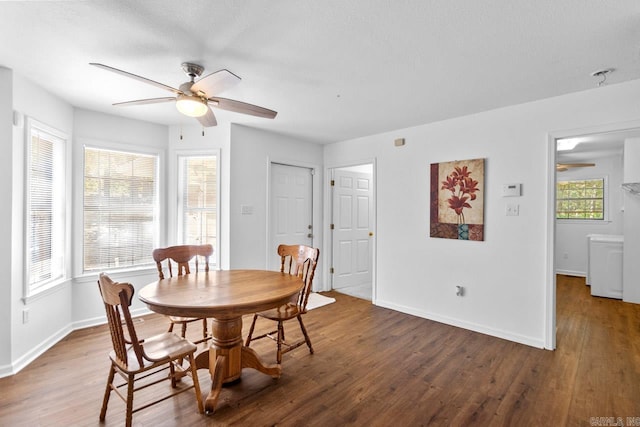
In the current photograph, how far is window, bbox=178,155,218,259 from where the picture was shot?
4.05 m

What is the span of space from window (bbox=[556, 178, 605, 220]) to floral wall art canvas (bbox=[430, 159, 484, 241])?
141 inches

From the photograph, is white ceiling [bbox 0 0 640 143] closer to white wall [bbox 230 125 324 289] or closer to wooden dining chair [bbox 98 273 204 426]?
white wall [bbox 230 125 324 289]

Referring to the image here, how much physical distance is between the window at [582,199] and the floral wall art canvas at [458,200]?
358 cm

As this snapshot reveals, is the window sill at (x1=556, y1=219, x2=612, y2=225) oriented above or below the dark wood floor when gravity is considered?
above

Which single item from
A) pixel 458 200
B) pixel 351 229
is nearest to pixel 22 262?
pixel 351 229

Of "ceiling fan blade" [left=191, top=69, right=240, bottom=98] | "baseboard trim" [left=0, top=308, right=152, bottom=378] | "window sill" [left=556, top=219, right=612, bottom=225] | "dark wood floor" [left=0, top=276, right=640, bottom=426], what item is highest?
"ceiling fan blade" [left=191, top=69, right=240, bottom=98]

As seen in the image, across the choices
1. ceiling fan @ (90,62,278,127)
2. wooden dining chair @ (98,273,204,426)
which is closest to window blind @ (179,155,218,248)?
ceiling fan @ (90,62,278,127)

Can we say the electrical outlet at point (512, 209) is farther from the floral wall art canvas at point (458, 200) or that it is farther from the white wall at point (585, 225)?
the white wall at point (585, 225)

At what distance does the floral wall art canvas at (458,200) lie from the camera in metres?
3.39

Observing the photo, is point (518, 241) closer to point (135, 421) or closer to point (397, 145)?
point (397, 145)

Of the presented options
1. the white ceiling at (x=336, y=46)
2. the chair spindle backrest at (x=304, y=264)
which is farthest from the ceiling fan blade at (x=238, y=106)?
the chair spindle backrest at (x=304, y=264)

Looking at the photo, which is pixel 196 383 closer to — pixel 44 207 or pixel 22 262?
pixel 22 262

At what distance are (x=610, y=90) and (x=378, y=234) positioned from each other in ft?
8.95

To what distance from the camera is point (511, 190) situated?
10.3 feet
